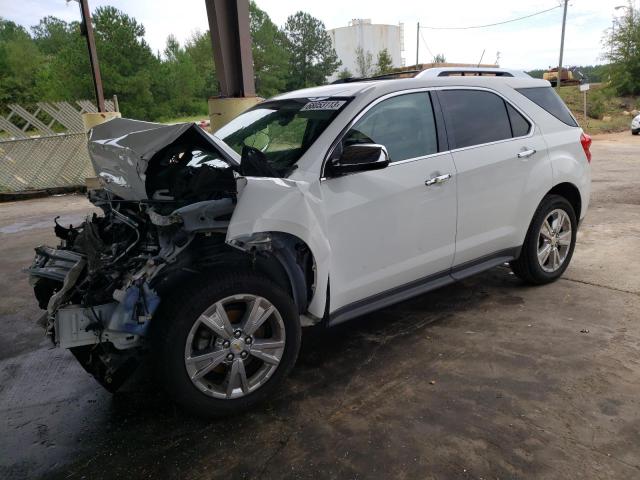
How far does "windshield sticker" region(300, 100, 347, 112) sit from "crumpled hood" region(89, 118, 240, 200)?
0.78 meters

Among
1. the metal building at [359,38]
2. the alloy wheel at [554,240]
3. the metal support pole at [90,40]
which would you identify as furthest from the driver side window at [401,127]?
the metal building at [359,38]

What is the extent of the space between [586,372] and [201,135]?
2781mm

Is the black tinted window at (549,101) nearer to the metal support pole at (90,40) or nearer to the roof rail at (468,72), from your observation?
the roof rail at (468,72)

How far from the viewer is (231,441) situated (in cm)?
Result: 271

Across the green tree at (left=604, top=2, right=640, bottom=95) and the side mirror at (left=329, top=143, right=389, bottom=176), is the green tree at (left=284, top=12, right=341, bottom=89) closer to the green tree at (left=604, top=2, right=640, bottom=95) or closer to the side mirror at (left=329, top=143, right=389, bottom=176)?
the green tree at (left=604, top=2, right=640, bottom=95)

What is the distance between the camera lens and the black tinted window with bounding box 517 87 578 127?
4.36 meters

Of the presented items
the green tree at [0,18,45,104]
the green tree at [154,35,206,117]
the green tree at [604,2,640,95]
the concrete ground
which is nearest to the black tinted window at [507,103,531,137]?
the concrete ground

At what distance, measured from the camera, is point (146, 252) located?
111 inches

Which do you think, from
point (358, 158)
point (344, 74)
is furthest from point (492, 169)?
point (344, 74)

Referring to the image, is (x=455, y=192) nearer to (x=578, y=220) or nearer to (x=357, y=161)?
(x=357, y=161)

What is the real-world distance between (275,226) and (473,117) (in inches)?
80.7

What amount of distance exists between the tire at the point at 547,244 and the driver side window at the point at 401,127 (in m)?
1.39

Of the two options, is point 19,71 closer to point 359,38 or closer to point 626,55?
point 359,38

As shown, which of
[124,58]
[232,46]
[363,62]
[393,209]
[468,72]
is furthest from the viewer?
[363,62]
